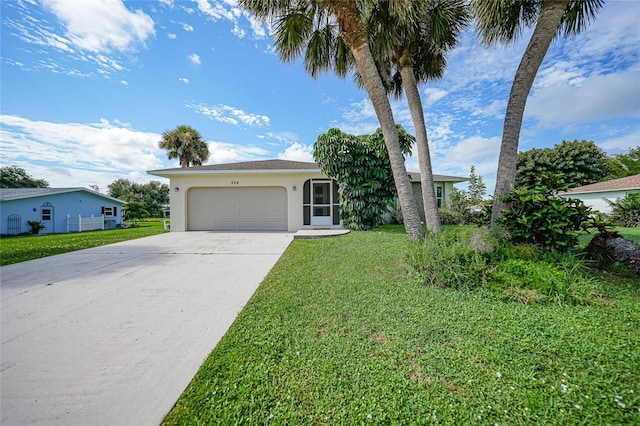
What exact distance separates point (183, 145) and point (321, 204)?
1578 centimetres

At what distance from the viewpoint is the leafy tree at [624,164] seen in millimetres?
23663

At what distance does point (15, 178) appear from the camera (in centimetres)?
3197

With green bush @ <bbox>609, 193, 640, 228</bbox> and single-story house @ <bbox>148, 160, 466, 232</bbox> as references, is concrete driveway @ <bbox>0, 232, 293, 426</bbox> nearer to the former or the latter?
single-story house @ <bbox>148, 160, 466, 232</bbox>

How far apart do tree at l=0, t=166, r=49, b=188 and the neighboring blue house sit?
21.2 m

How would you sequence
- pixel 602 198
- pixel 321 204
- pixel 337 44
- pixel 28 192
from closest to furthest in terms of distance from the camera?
pixel 337 44
pixel 321 204
pixel 602 198
pixel 28 192

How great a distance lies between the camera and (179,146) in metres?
20.5

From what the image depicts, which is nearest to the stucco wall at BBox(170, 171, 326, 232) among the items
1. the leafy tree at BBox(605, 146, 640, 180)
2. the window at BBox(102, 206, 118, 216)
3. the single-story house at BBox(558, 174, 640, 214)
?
the window at BBox(102, 206, 118, 216)

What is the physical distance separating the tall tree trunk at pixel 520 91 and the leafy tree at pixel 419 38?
1467 millimetres

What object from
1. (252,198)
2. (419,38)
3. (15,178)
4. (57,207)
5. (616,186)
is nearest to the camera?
(419,38)

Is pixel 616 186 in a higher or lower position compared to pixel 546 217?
higher

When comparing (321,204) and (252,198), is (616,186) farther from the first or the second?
(252,198)

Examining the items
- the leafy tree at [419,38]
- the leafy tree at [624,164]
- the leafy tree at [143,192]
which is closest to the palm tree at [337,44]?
the leafy tree at [419,38]

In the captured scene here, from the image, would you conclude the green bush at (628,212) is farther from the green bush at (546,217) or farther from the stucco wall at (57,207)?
the stucco wall at (57,207)

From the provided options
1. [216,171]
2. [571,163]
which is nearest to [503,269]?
Result: [216,171]
